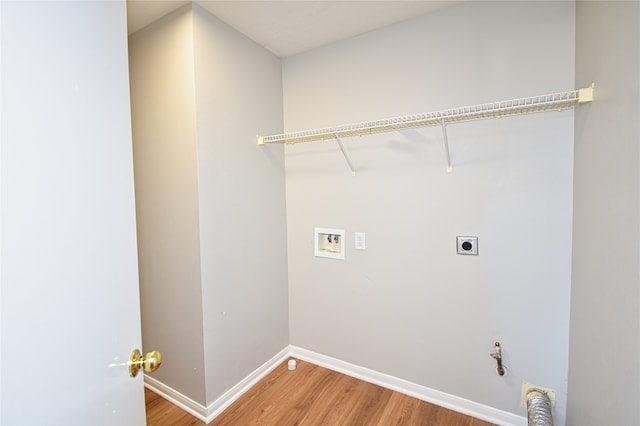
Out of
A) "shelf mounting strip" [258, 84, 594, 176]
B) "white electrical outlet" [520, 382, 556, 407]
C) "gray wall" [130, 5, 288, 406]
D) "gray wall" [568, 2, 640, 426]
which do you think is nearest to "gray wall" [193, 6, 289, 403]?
"gray wall" [130, 5, 288, 406]

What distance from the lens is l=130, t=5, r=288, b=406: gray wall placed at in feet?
5.64

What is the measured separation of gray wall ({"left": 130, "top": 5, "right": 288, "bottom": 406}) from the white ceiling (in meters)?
0.08

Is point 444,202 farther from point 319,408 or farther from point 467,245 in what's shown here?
point 319,408

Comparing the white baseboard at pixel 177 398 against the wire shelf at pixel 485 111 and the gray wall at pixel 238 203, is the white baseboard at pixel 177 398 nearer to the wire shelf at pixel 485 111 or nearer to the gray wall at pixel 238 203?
the gray wall at pixel 238 203

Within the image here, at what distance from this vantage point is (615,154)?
1.00 metres

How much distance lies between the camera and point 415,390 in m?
1.93

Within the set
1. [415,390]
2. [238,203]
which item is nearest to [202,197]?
[238,203]

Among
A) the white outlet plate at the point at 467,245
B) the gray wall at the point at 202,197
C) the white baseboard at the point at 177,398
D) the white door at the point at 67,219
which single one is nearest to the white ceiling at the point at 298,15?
the gray wall at the point at 202,197

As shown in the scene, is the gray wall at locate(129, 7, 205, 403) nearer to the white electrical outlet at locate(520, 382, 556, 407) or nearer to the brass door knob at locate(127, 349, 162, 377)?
the brass door knob at locate(127, 349, 162, 377)

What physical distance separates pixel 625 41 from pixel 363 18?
4.34 ft

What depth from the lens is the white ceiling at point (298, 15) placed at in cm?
167

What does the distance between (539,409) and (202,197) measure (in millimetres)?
2116

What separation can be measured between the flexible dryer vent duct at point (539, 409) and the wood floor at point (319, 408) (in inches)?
12.9

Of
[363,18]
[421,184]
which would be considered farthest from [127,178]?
[363,18]
